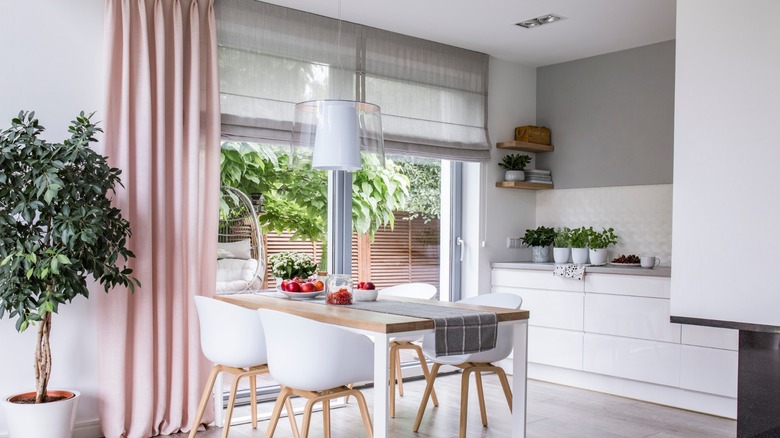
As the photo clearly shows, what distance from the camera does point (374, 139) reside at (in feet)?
11.6

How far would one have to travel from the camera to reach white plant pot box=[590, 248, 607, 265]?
5371 millimetres

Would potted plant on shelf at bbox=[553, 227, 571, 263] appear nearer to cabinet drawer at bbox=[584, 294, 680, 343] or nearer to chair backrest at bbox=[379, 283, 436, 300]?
cabinet drawer at bbox=[584, 294, 680, 343]

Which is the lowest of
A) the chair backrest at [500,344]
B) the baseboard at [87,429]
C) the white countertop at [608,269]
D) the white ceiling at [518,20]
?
the baseboard at [87,429]

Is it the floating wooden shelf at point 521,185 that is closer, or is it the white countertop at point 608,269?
the white countertop at point 608,269

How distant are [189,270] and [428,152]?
2.08 metres

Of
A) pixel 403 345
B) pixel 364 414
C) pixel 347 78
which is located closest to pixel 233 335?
pixel 364 414

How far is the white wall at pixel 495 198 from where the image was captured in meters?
5.85

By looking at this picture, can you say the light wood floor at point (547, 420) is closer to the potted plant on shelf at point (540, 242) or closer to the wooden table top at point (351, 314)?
the wooden table top at point (351, 314)

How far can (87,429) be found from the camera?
385 cm

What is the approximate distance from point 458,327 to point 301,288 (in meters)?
1.13

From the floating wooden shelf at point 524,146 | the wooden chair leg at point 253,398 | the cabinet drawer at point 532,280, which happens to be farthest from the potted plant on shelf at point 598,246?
the wooden chair leg at point 253,398

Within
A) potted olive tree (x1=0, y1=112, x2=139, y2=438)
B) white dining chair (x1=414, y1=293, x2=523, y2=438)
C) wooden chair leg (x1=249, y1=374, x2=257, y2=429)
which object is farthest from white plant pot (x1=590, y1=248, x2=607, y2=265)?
potted olive tree (x1=0, y1=112, x2=139, y2=438)

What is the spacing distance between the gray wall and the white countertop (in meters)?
0.73

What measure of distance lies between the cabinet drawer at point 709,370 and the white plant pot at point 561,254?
46.1 inches
